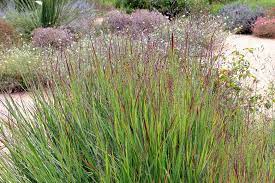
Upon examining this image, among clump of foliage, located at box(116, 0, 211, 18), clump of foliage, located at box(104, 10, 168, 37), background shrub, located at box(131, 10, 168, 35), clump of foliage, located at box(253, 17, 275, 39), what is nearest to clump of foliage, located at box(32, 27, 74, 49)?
clump of foliage, located at box(104, 10, 168, 37)

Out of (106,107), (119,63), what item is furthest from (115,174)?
(119,63)

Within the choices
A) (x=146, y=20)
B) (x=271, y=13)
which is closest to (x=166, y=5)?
(x=271, y=13)

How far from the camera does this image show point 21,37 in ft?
37.0

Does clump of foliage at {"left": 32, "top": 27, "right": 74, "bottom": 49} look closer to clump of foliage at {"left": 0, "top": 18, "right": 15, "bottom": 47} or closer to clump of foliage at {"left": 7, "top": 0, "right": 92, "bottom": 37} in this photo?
clump of foliage at {"left": 0, "top": 18, "right": 15, "bottom": 47}

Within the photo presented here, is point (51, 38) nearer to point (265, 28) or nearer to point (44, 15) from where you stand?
point (44, 15)

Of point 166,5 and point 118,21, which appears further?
point 166,5

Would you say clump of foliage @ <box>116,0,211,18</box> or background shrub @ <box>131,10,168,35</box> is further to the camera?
clump of foliage @ <box>116,0,211,18</box>

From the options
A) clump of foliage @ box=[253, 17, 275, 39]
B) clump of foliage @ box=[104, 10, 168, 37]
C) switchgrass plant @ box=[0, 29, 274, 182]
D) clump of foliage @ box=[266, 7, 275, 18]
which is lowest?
clump of foliage @ box=[253, 17, 275, 39]

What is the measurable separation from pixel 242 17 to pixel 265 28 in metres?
1.30

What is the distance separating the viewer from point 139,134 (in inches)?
96.3

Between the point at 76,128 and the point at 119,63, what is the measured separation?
0.76 metres

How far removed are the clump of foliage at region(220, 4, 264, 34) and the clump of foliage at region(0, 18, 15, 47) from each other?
5.71 metres

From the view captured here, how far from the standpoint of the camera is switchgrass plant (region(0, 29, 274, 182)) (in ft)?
7.45

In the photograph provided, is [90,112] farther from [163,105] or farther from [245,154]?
[245,154]
